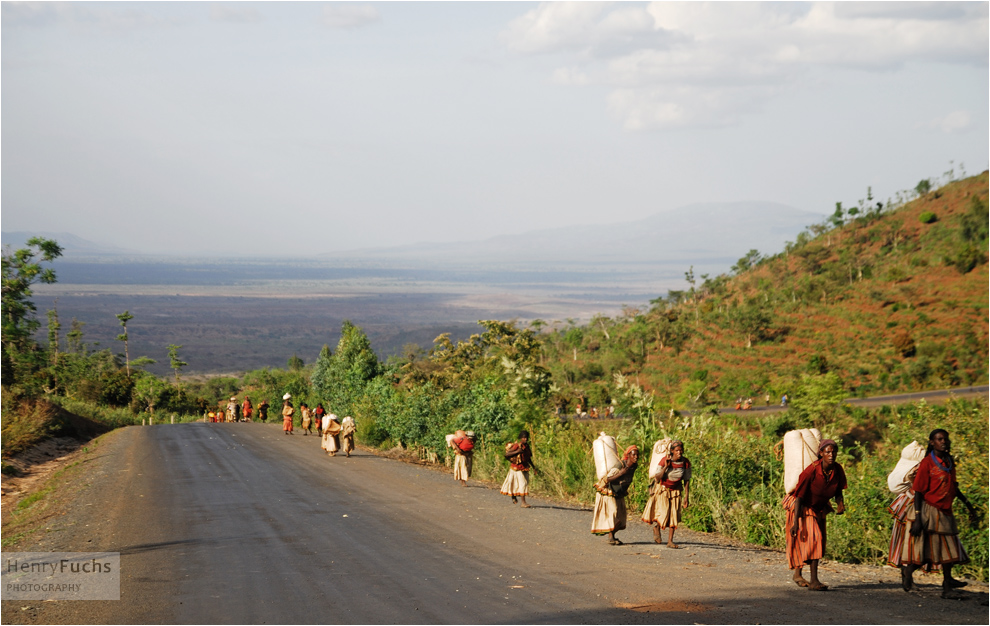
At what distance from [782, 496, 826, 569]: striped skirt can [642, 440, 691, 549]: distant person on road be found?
2.45 meters

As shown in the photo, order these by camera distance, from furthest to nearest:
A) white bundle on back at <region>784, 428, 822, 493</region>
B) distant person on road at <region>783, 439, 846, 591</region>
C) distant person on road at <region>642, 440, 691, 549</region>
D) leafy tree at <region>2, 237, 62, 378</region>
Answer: leafy tree at <region>2, 237, 62, 378</region>, distant person on road at <region>642, 440, 691, 549</region>, white bundle on back at <region>784, 428, 822, 493</region>, distant person on road at <region>783, 439, 846, 591</region>

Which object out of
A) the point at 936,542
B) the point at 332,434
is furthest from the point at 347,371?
the point at 936,542

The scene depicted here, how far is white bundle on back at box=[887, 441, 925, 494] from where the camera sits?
8719mm

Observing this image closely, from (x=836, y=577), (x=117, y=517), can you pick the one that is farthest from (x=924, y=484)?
(x=117, y=517)

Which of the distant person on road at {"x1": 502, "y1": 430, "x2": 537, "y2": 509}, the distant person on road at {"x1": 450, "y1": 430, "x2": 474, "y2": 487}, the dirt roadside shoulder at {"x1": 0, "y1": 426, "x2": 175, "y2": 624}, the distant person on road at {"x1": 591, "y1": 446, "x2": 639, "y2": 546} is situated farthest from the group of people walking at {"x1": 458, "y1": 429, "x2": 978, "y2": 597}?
the distant person on road at {"x1": 450, "y1": 430, "x2": 474, "y2": 487}

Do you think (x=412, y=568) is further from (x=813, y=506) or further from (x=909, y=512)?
(x=909, y=512)

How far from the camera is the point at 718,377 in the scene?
199 ft

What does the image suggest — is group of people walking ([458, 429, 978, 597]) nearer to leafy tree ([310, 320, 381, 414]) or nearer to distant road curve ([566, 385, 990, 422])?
leafy tree ([310, 320, 381, 414])

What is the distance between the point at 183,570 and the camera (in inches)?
391

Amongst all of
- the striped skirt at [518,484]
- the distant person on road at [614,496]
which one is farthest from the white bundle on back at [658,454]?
the striped skirt at [518,484]

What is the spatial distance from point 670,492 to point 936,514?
374 cm

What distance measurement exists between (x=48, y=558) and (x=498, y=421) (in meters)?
12.1

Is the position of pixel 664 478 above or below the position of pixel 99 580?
above

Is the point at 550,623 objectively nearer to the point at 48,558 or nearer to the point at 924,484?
the point at 924,484
